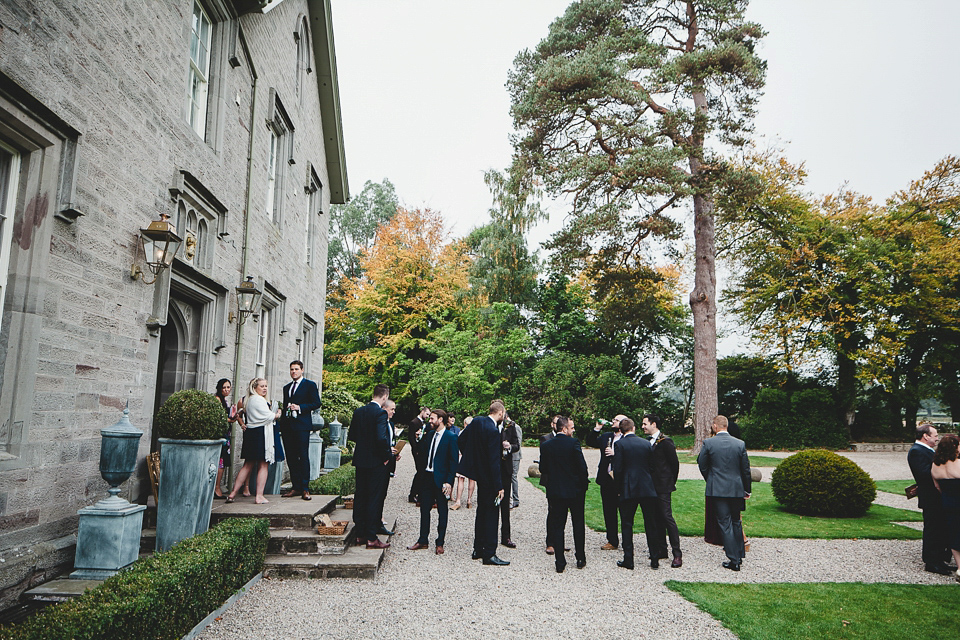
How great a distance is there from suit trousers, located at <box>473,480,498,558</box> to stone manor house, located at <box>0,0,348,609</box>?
3.93m

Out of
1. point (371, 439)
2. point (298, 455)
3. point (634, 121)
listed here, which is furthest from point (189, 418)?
point (634, 121)

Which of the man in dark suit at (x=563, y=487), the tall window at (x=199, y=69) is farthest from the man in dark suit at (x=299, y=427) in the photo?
the tall window at (x=199, y=69)

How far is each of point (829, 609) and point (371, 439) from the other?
5354 mm

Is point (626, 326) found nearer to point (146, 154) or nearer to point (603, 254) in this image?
point (603, 254)

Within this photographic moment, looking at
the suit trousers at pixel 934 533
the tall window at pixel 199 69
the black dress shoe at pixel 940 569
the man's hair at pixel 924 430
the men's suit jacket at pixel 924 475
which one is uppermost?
the tall window at pixel 199 69

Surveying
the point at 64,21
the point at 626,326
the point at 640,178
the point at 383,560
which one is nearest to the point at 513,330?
the point at 626,326

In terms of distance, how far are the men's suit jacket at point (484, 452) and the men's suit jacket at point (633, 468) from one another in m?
1.57

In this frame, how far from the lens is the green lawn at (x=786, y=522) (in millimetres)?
9961

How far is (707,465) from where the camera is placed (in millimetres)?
7969

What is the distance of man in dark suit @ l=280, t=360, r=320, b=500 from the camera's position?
8.45 metres

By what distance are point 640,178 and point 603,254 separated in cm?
328

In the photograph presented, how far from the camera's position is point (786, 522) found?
428 inches

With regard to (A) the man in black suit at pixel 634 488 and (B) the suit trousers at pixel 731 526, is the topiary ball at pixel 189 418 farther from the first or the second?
(B) the suit trousers at pixel 731 526

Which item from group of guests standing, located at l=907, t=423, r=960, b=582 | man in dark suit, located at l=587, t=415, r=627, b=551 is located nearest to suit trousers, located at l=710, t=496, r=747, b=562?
man in dark suit, located at l=587, t=415, r=627, b=551
